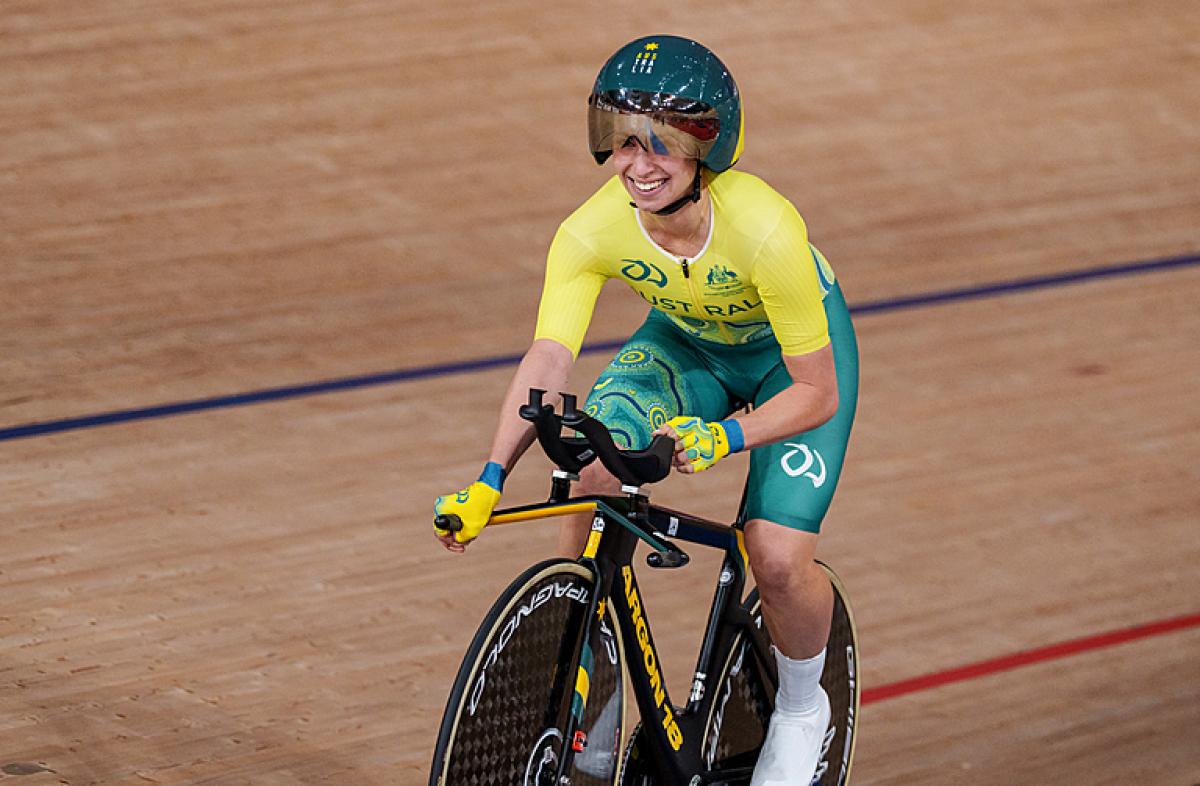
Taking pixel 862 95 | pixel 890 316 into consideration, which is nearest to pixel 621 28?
pixel 862 95

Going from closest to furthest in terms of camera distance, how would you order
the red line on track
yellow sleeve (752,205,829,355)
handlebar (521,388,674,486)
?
handlebar (521,388,674,486) < yellow sleeve (752,205,829,355) < the red line on track

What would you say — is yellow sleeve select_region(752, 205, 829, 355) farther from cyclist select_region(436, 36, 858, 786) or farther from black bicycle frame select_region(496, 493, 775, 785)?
black bicycle frame select_region(496, 493, 775, 785)

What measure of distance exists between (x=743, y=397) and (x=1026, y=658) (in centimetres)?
137

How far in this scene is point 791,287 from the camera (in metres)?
2.56

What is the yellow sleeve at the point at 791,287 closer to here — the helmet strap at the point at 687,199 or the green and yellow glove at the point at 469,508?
the helmet strap at the point at 687,199

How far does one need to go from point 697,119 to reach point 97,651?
6.23ft

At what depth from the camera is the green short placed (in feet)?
8.81

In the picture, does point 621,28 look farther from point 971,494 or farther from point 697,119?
point 697,119

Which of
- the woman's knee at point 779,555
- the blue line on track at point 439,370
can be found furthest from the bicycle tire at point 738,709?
the blue line on track at point 439,370

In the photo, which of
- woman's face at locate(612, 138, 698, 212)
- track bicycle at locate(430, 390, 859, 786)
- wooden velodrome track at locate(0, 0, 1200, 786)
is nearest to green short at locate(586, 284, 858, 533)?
track bicycle at locate(430, 390, 859, 786)

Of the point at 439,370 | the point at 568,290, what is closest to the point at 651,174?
the point at 568,290

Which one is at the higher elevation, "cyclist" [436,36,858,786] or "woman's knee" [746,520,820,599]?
"cyclist" [436,36,858,786]

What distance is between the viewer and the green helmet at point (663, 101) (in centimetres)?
241

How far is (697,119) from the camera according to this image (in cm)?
244
